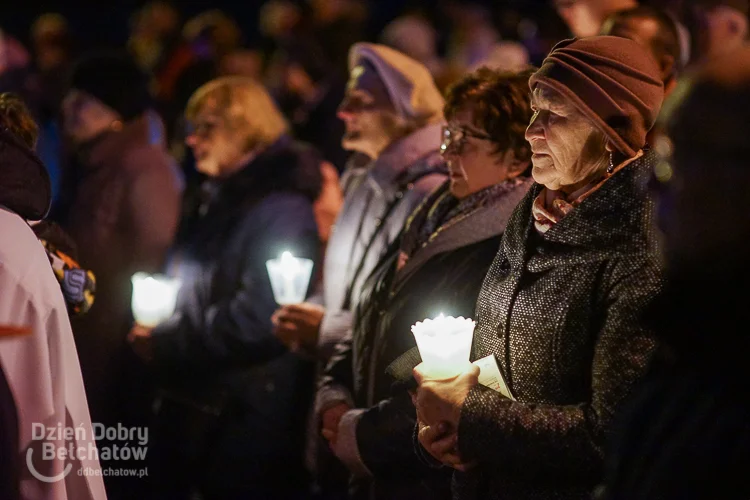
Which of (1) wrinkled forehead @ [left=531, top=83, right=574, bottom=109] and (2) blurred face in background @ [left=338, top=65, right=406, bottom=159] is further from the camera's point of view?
(2) blurred face in background @ [left=338, top=65, right=406, bottom=159]

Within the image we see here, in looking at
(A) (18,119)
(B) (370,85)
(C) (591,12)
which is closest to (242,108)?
(B) (370,85)

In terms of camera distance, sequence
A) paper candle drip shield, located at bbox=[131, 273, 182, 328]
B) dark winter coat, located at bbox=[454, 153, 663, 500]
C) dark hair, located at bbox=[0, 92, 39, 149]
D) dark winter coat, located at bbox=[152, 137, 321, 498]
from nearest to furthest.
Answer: dark winter coat, located at bbox=[454, 153, 663, 500]
dark hair, located at bbox=[0, 92, 39, 149]
paper candle drip shield, located at bbox=[131, 273, 182, 328]
dark winter coat, located at bbox=[152, 137, 321, 498]

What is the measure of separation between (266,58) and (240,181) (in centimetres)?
471

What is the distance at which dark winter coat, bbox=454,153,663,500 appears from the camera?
2449mm

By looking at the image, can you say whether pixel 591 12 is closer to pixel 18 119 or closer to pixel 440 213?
pixel 440 213

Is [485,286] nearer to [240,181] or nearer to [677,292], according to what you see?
[677,292]

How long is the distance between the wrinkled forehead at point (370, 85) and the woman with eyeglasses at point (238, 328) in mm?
648

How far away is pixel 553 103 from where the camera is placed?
2717mm

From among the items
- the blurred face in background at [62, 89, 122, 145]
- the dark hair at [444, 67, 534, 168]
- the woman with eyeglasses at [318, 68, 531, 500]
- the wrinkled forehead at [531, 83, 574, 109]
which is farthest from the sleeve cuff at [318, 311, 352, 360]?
the blurred face in background at [62, 89, 122, 145]

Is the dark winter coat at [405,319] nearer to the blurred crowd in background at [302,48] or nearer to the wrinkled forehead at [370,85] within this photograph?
the wrinkled forehead at [370,85]

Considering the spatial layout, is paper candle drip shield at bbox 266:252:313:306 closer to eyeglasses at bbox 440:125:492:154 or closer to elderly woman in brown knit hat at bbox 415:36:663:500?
eyeglasses at bbox 440:125:492:154

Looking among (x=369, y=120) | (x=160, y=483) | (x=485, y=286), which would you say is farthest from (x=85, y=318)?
(x=485, y=286)

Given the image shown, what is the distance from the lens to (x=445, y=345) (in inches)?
104

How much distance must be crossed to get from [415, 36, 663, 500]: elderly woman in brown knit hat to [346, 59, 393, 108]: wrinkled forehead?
1919 mm
